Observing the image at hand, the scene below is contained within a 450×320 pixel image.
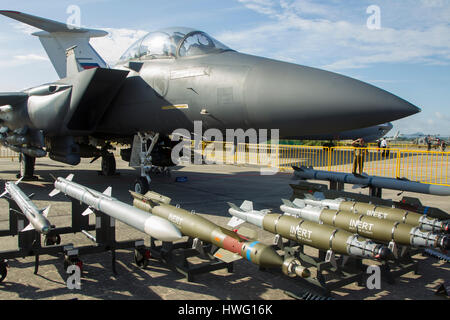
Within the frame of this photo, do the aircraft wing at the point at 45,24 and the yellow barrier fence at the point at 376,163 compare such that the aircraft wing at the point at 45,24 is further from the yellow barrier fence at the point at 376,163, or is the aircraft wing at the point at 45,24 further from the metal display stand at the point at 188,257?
the metal display stand at the point at 188,257

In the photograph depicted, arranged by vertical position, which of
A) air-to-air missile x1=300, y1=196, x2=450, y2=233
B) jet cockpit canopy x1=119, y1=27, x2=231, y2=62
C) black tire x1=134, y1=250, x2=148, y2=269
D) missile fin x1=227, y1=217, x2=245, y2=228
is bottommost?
black tire x1=134, y1=250, x2=148, y2=269

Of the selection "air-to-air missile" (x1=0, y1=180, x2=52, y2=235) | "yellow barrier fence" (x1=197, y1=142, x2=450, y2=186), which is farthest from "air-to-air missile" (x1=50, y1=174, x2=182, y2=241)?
"yellow barrier fence" (x1=197, y1=142, x2=450, y2=186)

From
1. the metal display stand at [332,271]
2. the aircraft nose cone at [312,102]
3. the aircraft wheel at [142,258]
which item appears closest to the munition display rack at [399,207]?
the metal display stand at [332,271]

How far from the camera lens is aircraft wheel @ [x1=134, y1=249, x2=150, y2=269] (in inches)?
176

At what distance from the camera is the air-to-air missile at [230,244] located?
349 centimetres

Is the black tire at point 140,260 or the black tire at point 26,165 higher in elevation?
the black tire at point 26,165

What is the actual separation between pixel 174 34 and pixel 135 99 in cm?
157

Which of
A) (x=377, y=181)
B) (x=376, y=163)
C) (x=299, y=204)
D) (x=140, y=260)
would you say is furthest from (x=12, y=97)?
(x=376, y=163)

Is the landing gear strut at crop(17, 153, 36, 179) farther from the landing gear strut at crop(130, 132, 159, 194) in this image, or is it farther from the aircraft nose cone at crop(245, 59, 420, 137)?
the aircraft nose cone at crop(245, 59, 420, 137)

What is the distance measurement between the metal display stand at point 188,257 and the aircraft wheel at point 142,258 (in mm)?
210

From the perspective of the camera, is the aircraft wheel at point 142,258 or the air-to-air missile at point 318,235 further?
the aircraft wheel at point 142,258

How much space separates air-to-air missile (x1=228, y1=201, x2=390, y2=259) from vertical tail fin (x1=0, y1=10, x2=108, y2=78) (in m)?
11.9
